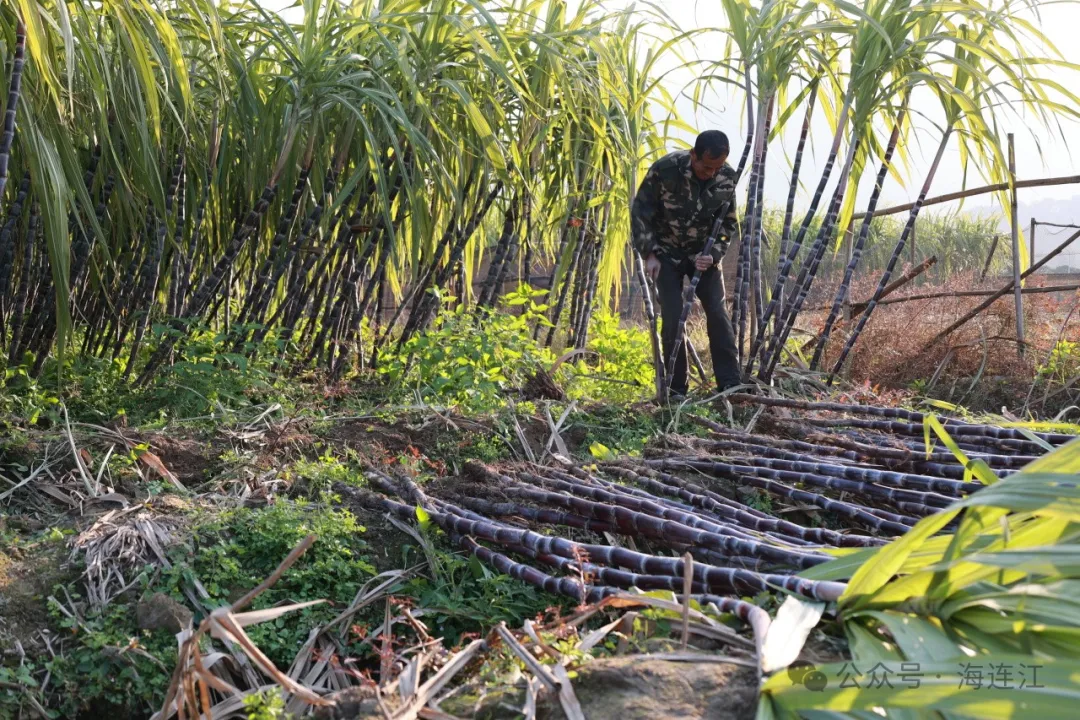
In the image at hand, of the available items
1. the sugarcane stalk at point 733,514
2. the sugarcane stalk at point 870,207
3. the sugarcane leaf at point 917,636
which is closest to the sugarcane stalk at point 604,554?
the sugarcane leaf at point 917,636

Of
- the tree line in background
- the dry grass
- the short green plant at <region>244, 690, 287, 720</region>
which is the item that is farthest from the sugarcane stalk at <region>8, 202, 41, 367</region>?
the dry grass

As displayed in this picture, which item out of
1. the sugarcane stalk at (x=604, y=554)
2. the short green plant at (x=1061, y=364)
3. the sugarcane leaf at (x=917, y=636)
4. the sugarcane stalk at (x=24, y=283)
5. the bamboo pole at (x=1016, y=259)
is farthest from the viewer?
the short green plant at (x=1061, y=364)

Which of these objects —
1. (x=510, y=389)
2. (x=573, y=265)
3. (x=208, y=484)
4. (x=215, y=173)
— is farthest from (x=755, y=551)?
(x=573, y=265)

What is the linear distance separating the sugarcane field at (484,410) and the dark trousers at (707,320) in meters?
0.02

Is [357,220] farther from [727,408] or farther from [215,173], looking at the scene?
[727,408]

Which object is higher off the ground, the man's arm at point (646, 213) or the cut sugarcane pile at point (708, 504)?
the man's arm at point (646, 213)

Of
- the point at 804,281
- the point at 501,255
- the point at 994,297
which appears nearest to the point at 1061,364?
the point at 994,297

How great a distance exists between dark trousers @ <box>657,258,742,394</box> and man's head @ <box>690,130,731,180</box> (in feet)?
1.42

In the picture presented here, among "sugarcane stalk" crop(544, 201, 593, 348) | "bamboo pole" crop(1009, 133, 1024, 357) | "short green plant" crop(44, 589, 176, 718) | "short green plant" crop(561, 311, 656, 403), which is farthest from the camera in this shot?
"sugarcane stalk" crop(544, 201, 593, 348)

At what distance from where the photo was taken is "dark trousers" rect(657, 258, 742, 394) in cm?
375

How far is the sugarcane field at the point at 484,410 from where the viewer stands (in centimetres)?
117

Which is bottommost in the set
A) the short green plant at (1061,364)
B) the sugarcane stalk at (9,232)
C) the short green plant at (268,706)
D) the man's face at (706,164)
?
the short green plant at (268,706)

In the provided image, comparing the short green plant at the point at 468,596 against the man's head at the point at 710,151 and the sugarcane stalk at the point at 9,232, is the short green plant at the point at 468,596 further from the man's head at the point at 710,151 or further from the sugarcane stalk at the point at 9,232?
the man's head at the point at 710,151

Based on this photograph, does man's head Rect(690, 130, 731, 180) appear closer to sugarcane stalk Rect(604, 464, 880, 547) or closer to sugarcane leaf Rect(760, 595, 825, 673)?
sugarcane stalk Rect(604, 464, 880, 547)
